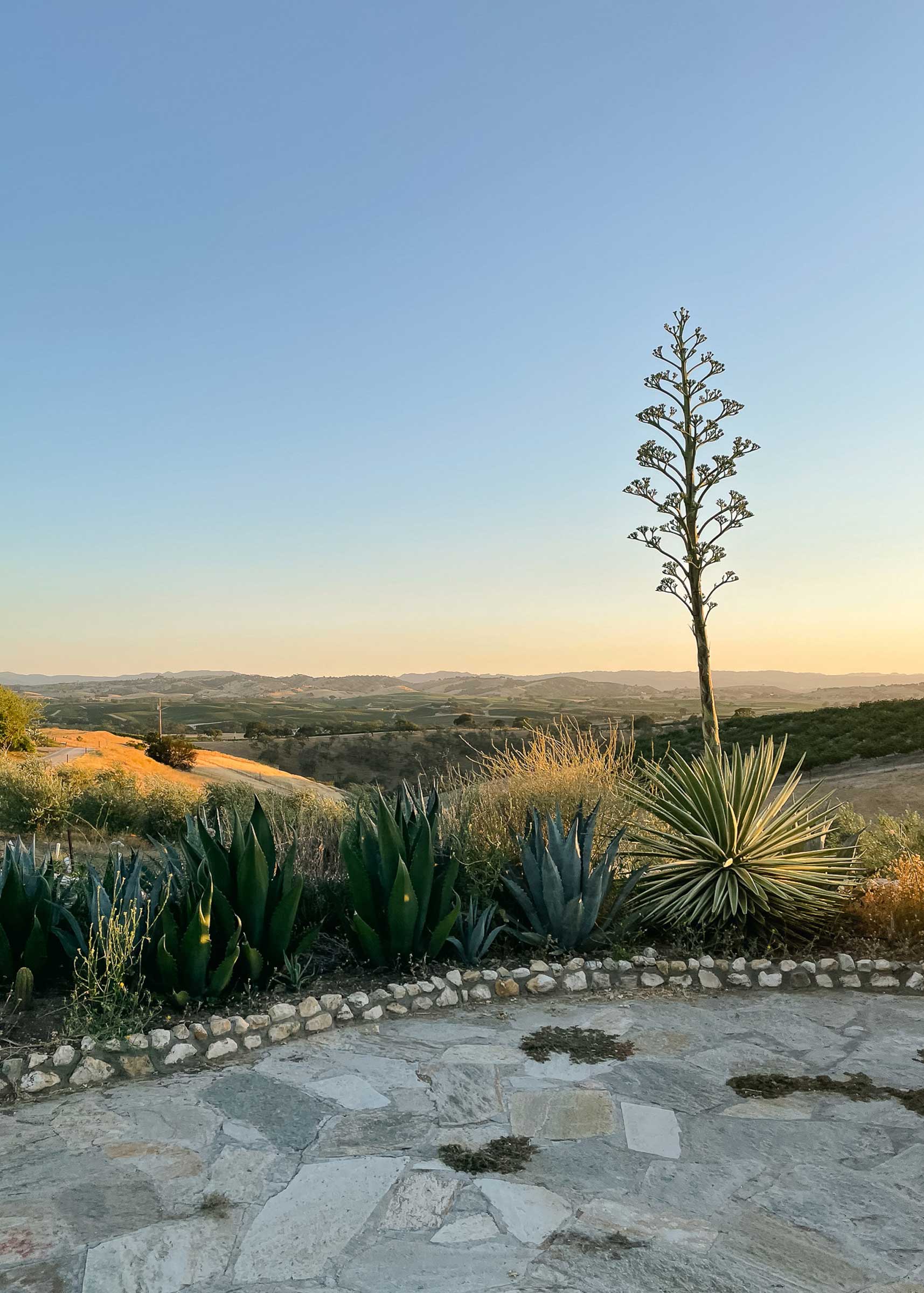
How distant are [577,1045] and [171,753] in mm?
25872

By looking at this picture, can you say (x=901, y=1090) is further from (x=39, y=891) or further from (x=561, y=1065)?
(x=39, y=891)

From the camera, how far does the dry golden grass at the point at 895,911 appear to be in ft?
19.9

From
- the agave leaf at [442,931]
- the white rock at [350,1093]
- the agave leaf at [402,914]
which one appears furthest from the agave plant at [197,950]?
the agave leaf at [442,931]

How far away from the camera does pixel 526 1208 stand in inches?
119

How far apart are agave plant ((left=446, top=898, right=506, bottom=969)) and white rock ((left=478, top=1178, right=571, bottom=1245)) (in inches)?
96.3

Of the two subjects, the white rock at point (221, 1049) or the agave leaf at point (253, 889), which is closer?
the white rock at point (221, 1049)

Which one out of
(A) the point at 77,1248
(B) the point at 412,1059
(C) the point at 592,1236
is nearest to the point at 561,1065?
(B) the point at 412,1059

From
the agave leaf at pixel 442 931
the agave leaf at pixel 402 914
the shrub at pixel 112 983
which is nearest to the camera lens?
the shrub at pixel 112 983

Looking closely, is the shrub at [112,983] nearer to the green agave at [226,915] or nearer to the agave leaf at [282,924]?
the green agave at [226,915]

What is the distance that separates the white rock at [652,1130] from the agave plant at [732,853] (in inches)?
95.8

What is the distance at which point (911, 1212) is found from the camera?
3023 mm

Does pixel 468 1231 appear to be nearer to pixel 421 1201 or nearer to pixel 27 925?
pixel 421 1201

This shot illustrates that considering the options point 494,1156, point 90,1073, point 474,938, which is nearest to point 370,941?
point 474,938

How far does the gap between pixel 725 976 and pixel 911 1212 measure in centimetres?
263
